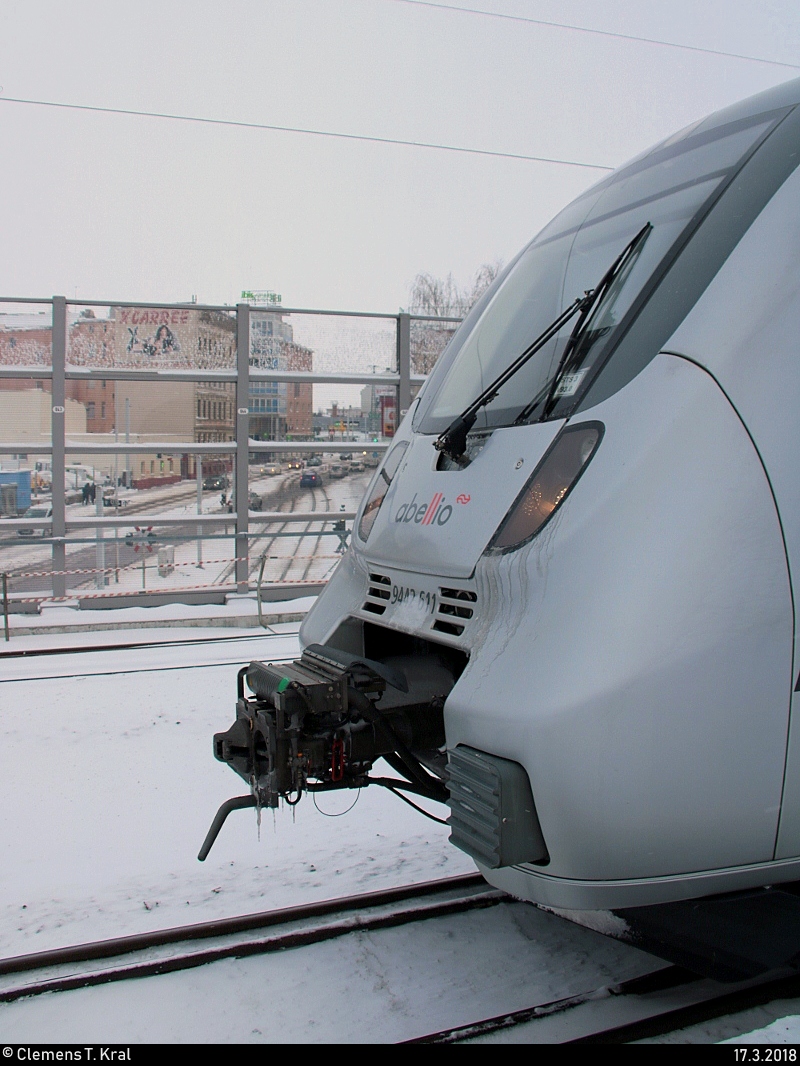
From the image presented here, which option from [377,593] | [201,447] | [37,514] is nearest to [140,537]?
[37,514]

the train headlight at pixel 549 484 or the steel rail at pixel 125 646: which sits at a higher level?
the train headlight at pixel 549 484

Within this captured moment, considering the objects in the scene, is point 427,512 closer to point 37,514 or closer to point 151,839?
point 151,839

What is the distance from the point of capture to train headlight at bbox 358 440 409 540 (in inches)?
148

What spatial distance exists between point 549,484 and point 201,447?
875 centimetres

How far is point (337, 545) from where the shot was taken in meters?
11.5

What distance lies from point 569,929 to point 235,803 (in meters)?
1.44

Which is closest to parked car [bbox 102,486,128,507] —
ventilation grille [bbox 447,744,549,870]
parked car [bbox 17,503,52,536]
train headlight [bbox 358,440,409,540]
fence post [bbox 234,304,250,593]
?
parked car [bbox 17,503,52,536]

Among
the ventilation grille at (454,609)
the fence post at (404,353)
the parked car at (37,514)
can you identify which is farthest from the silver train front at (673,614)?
the fence post at (404,353)

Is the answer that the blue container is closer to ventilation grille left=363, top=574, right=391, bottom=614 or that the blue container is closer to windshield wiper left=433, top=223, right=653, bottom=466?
ventilation grille left=363, top=574, right=391, bottom=614

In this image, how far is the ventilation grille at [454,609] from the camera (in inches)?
113

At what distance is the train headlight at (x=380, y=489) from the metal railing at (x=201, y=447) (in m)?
6.86

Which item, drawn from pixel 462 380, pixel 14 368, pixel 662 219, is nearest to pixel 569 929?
pixel 462 380

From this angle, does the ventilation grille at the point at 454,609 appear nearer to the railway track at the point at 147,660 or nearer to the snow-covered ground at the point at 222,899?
the snow-covered ground at the point at 222,899
